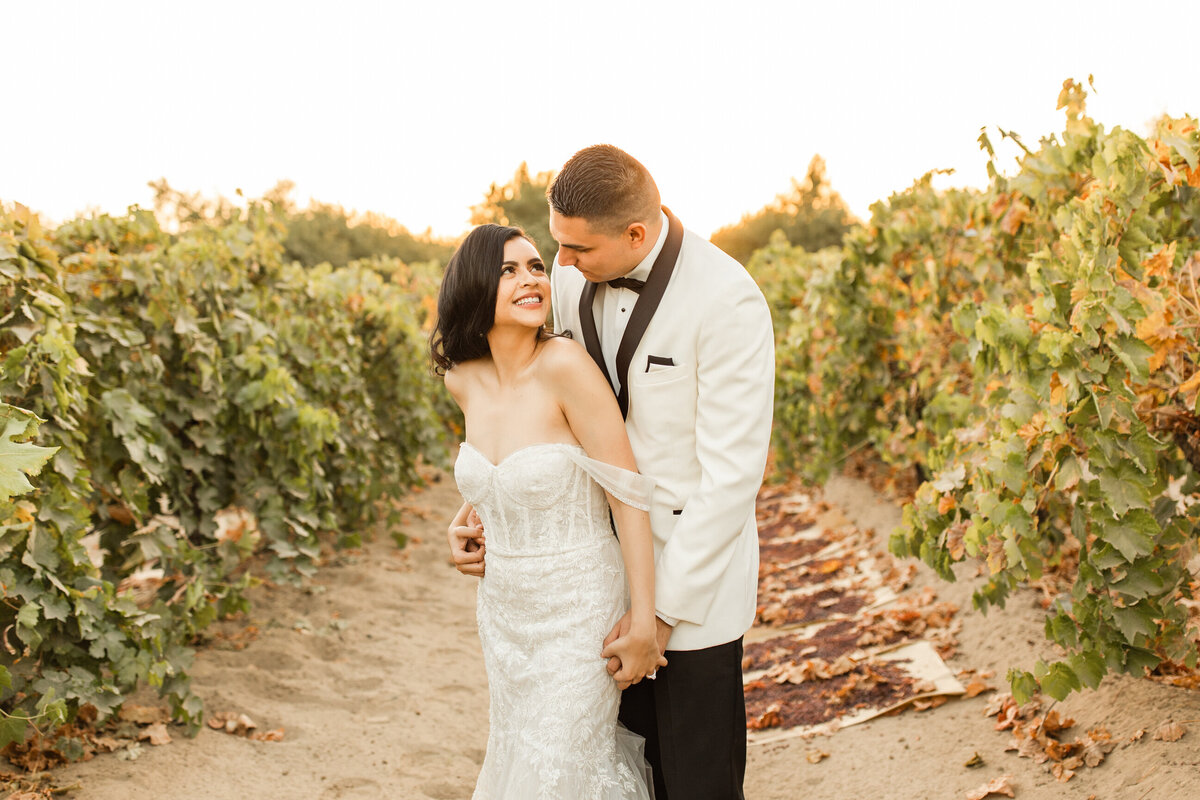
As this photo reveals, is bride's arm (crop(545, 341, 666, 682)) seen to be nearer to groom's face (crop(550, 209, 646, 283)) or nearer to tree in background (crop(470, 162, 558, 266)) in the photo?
groom's face (crop(550, 209, 646, 283))

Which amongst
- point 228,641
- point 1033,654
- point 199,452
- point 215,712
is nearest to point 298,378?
point 199,452

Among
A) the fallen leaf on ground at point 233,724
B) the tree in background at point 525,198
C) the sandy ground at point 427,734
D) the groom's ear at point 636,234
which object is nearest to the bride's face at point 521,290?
the groom's ear at point 636,234

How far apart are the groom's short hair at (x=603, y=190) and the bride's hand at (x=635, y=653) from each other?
1.06m

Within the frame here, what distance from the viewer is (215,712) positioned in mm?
4211

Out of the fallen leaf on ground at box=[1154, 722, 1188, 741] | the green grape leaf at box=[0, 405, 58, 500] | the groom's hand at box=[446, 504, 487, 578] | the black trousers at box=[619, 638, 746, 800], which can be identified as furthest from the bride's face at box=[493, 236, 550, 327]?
the fallen leaf on ground at box=[1154, 722, 1188, 741]

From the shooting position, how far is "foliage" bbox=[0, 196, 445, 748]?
Answer: 3301 mm

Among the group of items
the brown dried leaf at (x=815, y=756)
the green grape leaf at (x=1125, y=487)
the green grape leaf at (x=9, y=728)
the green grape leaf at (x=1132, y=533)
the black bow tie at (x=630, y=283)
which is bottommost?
the brown dried leaf at (x=815, y=756)

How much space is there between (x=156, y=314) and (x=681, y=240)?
3295 mm

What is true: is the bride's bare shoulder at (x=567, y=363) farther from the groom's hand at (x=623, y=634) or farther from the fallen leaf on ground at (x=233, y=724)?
the fallen leaf on ground at (x=233, y=724)

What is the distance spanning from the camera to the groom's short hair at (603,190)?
89.8 inches

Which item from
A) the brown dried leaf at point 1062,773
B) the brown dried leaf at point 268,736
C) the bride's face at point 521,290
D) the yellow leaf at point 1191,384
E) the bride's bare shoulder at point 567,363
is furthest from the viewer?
the brown dried leaf at point 268,736

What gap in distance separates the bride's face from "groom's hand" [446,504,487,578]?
2.17 ft

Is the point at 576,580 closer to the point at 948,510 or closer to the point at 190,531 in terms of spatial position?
the point at 948,510

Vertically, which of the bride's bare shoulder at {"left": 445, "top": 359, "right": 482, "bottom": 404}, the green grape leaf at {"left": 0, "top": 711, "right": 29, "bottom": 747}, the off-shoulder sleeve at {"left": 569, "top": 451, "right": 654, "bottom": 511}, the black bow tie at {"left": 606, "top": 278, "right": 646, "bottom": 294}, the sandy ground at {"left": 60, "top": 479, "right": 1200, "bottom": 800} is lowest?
the sandy ground at {"left": 60, "top": 479, "right": 1200, "bottom": 800}
